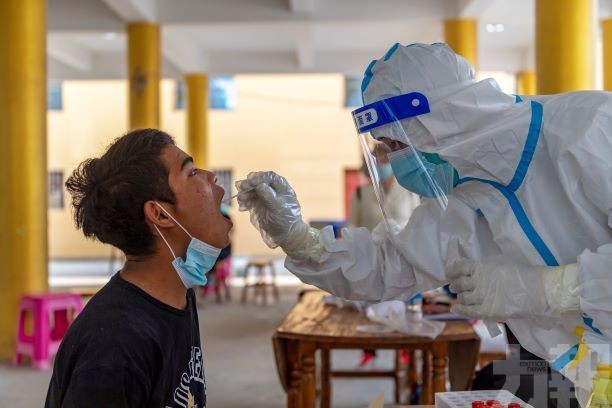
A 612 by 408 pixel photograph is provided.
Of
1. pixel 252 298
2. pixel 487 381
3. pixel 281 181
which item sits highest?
pixel 281 181

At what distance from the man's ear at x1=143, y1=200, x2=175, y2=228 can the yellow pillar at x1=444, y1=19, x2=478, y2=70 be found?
6459 mm

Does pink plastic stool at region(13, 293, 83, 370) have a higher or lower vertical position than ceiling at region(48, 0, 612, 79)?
lower

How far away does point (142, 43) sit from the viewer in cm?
758

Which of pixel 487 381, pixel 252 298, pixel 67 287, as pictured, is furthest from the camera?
pixel 67 287

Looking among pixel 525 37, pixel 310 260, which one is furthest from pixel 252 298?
pixel 310 260

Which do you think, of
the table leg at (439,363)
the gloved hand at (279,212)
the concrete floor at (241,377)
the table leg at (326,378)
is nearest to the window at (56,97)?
the concrete floor at (241,377)

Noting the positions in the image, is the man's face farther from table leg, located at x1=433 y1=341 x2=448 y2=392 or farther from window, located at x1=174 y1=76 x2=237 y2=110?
window, located at x1=174 y1=76 x2=237 y2=110

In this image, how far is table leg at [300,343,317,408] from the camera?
262 centimetres

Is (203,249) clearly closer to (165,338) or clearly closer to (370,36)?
(165,338)

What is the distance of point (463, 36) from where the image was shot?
7465mm

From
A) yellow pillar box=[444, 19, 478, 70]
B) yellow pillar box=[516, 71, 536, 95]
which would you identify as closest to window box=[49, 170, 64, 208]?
yellow pillar box=[516, 71, 536, 95]

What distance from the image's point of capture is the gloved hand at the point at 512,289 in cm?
136

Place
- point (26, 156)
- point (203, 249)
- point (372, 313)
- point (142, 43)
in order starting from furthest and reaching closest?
point (142, 43)
point (26, 156)
point (372, 313)
point (203, 249)

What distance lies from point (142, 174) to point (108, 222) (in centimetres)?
11
